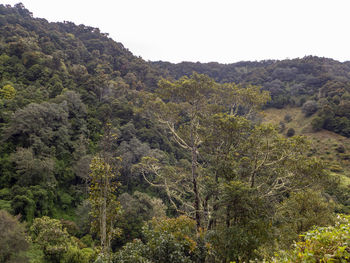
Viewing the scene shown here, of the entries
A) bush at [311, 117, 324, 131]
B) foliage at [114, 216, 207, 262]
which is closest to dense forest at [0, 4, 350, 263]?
foliage at [114, 216, 207, 262]

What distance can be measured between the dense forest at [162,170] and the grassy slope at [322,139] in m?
0.36

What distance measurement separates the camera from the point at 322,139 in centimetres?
3638

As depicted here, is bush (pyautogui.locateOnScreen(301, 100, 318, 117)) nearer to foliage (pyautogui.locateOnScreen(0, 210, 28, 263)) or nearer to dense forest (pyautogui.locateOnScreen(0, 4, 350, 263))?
dense forest (pyautogui.locateOnScreen(0, 4, 350, 263))

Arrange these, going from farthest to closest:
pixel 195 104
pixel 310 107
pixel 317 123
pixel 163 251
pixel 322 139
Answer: pixel 310 107
pixel 317 123
pixel 322 139
pixel 195 104
pixel 163 251

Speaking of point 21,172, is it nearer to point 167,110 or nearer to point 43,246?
point 43,246

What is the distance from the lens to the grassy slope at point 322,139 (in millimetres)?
29109

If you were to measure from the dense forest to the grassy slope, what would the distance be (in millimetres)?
362

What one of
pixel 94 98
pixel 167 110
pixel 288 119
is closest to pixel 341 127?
pixel 288 119

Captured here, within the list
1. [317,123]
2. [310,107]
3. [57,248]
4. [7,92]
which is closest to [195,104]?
[57,248]

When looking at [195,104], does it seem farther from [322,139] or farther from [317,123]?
[317,123]

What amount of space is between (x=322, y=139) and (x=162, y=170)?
123ft

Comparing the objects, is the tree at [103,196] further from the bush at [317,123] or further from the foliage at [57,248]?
the bush at [317,123]

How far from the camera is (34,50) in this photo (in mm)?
37906

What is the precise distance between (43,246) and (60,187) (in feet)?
37.2
